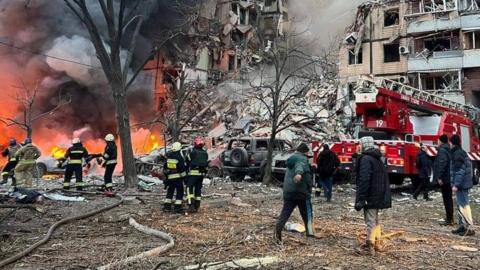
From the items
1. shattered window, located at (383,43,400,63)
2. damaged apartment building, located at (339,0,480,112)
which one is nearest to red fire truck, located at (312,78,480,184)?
damaged apartment building, located at (339,0,480,112)

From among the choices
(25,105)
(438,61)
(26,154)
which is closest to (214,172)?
(26,154)

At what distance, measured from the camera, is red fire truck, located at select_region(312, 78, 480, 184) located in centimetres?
1205

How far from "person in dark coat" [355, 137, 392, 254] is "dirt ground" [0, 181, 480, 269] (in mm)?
278

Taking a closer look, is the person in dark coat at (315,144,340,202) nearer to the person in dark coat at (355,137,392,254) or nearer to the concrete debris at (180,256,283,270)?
the person in dark coat at (355,137,392,254)

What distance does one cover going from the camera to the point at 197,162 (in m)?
8.71

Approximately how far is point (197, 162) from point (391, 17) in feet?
99.3

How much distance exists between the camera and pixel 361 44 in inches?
1377

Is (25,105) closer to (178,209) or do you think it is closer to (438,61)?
(178,209)

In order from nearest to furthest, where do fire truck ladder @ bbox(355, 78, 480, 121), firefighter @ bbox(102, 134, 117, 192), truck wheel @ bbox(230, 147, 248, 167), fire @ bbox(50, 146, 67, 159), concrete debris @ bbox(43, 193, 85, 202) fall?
1. concrete debris @ bbox(43, 193, 85, 202)
2. firefighter @ bbox(102, 134, 117, 192)
3. fire truck ladder @ bbox(355, 78, 480, 121)
4. truck wheel @ bbox(230, 147, 248, 167)
5. fire @ bbox(50, 146, 67, 159)

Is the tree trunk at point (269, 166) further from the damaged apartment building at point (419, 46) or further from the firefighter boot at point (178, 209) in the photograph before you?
the damaged apartment building at point (419, 46)

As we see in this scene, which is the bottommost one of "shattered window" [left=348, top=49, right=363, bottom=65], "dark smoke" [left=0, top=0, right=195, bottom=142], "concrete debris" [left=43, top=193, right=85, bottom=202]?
"concrete debris" [left=43, top=193, right=85, bottom=202]

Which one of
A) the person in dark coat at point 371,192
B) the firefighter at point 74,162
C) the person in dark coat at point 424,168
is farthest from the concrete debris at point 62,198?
the person in dark coat at point 424,168

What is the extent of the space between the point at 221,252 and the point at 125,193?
7096mm

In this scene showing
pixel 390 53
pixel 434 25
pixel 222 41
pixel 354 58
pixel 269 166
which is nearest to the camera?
pixel 269 166
